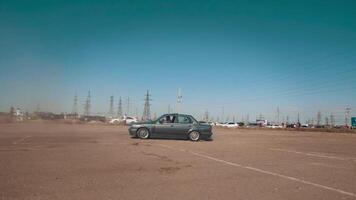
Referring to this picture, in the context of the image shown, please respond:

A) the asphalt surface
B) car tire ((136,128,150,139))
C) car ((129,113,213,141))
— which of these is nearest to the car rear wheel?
car ((129,113,213,141))

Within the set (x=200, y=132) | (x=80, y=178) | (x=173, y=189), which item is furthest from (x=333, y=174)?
(x=200, y=132)

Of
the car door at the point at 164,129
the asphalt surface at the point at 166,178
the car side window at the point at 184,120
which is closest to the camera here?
the asphalt surface at the point at 166,178

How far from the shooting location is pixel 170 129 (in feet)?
61.9

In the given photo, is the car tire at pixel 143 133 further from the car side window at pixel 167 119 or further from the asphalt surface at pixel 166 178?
the asphalt surface at pixel 166 178

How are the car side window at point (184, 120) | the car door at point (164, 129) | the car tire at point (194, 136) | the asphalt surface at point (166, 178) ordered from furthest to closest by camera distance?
the car side window at point (184, 120)
the car tire at point (194, 136)
the car door at point (164, 129)
the asphalt surface at point (166, 178)

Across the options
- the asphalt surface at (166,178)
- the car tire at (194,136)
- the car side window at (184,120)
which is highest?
the car side window at (184,120)

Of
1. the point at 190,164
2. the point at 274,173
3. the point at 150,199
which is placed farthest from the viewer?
the point at 190,164

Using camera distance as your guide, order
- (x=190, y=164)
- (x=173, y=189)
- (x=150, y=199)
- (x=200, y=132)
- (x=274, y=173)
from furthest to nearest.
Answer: (x=200, y=132) → (x=190, y=164) → (x=274, y=173) → (x=173, y=189) → (x=150, y=199)

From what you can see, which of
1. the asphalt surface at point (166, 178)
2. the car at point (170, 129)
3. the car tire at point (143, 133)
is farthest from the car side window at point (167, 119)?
the asphalt surface at point (166, 178)

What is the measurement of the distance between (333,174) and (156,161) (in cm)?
478

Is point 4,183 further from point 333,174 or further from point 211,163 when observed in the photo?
point 333,174

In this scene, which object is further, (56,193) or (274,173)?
(274,173)

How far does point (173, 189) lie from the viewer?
615cm

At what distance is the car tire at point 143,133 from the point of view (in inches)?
745
